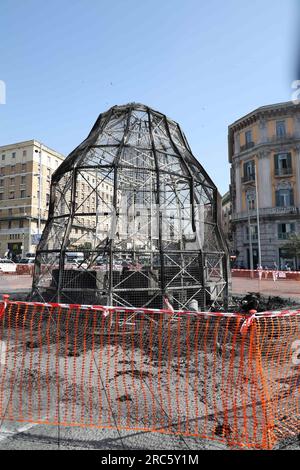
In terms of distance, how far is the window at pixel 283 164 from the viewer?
118 ft

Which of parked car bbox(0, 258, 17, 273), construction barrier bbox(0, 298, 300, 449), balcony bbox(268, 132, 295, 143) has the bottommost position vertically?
construction barrier bbox(0, 298, 300, 449)

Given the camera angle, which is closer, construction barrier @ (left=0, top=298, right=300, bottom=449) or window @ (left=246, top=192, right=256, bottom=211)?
construction barrier @ (left=0, top=298, right=300, bottom=449)

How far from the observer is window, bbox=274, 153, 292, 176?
35.9m

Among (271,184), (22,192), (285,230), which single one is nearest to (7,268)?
(22,192)

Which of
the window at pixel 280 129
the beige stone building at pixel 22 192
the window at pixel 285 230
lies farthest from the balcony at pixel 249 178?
the beige stone building at pixel 22 192

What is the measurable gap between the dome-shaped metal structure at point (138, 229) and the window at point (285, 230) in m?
26.1

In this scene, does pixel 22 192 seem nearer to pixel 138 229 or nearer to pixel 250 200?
pixel 250 200

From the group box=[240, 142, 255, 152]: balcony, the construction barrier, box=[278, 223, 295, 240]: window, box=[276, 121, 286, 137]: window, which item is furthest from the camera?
box=[240, 142, 255, 152]: balcony

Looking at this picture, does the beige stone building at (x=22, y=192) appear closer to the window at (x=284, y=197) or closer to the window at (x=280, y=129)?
the window at (x=280, y=129)

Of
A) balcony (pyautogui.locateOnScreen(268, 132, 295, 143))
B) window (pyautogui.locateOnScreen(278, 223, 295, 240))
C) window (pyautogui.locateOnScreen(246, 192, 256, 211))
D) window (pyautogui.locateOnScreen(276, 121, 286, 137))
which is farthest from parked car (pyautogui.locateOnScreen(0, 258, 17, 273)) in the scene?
window (pyautogui.locateOnScreen(276, 121, 286, 137))

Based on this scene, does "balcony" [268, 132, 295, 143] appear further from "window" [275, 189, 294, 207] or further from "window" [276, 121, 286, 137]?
"window" [275, 189, 294, 207]

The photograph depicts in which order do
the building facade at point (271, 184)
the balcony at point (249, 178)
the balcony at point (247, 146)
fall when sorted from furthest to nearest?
1. the balcony at point (247, 146)
2. the balcony at point (249, 178)
3. the building facade at point (271, 184)
